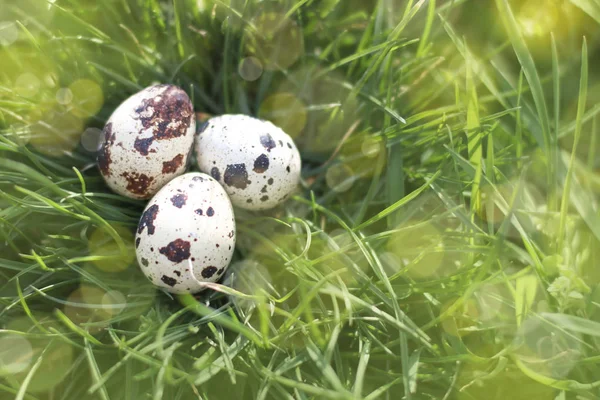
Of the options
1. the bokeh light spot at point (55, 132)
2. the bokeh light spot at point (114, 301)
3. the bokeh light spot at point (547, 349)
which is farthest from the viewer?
the bokeh light spot at point (55, 132)

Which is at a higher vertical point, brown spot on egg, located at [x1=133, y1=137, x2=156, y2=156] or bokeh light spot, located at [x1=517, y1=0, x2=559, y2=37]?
bokeh light spot, located at [x1=517, y1=0, x2=559, y2=37]

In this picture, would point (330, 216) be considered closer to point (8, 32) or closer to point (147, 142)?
point (147, 142)

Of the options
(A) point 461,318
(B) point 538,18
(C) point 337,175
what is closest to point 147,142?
(C) point 337,175

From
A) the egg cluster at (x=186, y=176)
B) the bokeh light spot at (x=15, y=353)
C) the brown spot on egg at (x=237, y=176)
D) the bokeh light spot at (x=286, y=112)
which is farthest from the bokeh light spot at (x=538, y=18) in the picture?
the bokeh light spot at (x=15, y=353)

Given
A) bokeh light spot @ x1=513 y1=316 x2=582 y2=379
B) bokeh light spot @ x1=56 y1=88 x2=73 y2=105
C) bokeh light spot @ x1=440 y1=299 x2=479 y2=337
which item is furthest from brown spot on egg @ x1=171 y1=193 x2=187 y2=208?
bokeh light spot @ x1=513 y1=316 x2=582 y2=379

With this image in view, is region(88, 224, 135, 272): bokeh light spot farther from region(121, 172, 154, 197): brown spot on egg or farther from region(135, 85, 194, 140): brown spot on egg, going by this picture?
region(135, 85, 194, 140): brown spot on egg

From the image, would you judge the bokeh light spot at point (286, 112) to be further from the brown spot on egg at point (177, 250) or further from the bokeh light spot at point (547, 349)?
the bokeh light spot at point (547, 349)
